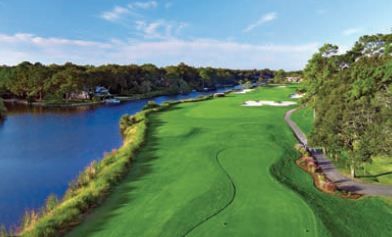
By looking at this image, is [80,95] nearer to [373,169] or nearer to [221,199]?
[221,199]

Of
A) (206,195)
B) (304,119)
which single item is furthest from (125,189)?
(304,119)

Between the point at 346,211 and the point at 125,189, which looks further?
the point at 125,189

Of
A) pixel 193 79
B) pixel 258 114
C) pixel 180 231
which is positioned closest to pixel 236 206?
pixel 180 231

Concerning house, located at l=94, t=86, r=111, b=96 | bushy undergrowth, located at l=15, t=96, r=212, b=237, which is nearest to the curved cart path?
bushy undergrowth, located at l=15, t=96, r=212, b=237

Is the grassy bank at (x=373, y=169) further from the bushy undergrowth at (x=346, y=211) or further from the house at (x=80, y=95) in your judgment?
the house at (x=80, y=95)

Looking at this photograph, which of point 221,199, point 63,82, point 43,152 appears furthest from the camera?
point 63,82

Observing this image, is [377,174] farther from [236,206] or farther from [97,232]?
[97,232]

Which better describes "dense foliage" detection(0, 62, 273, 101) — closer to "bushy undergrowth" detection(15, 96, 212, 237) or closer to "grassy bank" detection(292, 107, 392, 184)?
"bushy undergrowth" detection(15, 96, 212, 237)
